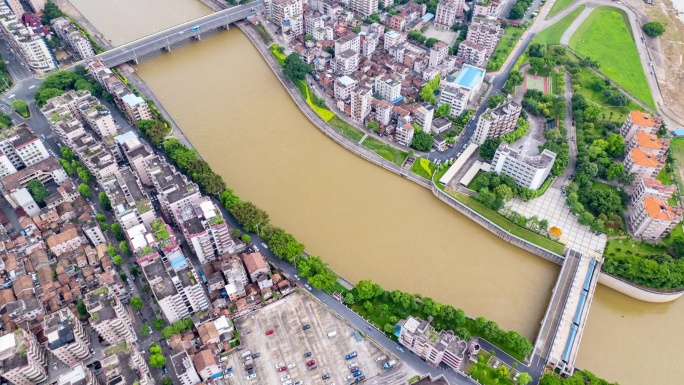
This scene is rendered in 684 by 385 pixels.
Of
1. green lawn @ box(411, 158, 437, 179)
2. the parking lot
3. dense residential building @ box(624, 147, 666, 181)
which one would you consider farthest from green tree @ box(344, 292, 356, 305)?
dense residential building @ box(624, 147, 666, 181)

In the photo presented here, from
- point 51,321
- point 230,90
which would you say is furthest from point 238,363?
point 230,90

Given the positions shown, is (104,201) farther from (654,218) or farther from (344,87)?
(654,218)

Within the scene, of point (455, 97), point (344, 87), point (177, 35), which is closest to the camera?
point (455, 97)

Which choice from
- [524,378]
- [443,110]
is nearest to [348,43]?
[443,110]

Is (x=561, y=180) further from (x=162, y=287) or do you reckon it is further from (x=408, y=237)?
(x=162, y=287)

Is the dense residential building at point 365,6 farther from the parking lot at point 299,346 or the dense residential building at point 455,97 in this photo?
the parking lot at point 299,346

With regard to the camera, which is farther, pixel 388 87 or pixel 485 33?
pixel 485 33
